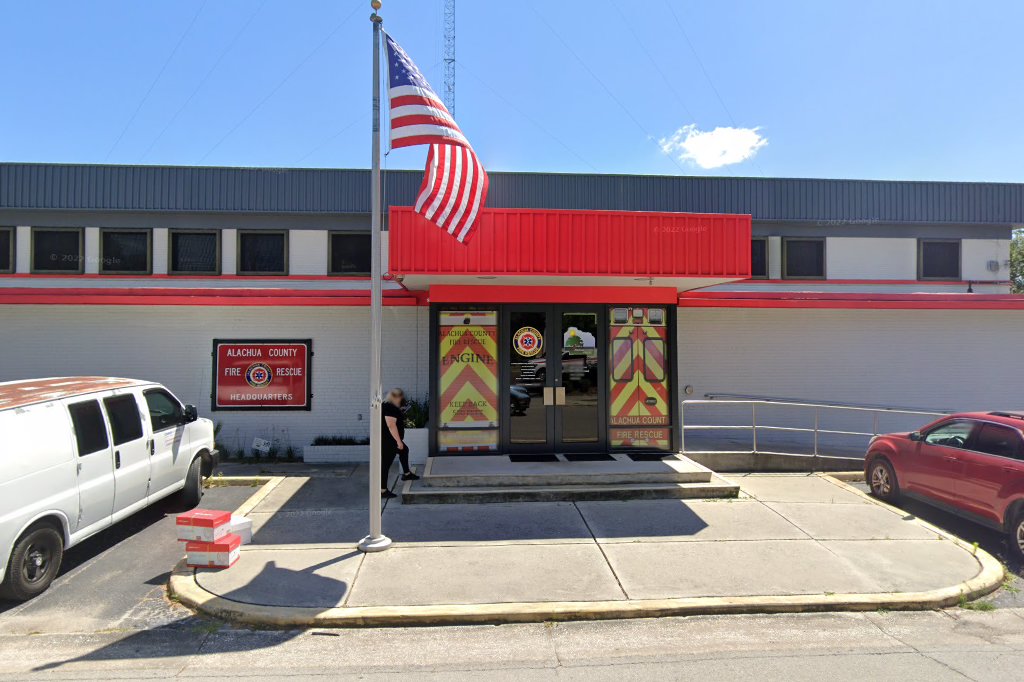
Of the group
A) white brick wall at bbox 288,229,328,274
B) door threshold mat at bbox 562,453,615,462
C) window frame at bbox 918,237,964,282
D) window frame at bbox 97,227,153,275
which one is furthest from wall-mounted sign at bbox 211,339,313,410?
window frame at bbox 918,237,964,282

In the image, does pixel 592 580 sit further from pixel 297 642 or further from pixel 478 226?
pixel 478 226

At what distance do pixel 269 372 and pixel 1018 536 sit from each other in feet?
37.5

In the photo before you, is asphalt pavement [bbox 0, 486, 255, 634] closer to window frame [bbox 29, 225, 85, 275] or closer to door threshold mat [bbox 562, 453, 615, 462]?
door threshold mat [bbox 562, 453, 615, 462]

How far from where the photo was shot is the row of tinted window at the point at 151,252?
12531 mm

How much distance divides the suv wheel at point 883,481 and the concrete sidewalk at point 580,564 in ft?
1.39

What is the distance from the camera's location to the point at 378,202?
20.8 ft

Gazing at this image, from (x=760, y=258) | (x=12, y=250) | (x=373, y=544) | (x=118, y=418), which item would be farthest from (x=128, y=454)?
(x=760, y=258)

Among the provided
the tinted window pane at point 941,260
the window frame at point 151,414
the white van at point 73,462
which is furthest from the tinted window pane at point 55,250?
the tinted window pane at point 941,260

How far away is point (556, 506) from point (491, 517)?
965 millimetres

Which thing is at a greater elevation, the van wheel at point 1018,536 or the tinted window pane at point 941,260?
the tinted window pane at point 941,260

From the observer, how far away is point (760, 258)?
13.5m

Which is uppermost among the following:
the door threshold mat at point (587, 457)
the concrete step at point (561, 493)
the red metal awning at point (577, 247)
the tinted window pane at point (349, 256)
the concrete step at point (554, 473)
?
the tinted window pane at point (349, 256)

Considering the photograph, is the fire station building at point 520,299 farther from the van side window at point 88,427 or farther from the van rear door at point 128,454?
the van side window at point 88,427

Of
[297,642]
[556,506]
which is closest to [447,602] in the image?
[297,642]
